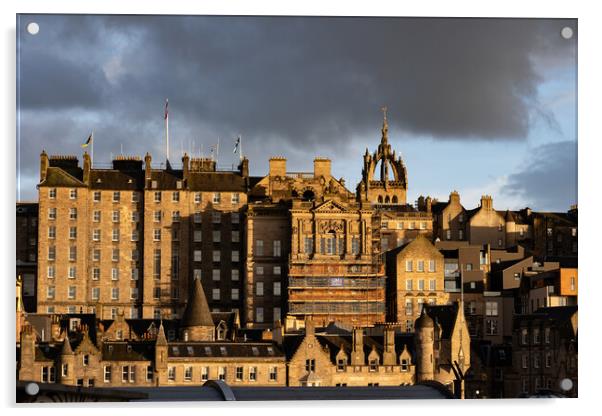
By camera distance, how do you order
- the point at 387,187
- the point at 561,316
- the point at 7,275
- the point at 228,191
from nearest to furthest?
the point at 7,275 → the point at 561,316 → the point at 228,191 → the point at 387,187

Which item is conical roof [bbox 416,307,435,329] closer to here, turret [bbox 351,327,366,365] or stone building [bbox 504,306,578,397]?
turret [bbox 351,327,366,365]

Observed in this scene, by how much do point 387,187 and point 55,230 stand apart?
1770 cm

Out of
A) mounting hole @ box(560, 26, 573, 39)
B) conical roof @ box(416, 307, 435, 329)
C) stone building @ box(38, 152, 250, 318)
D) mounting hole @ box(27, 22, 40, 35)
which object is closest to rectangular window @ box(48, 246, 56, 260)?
stone building @ box(38, 152, 250, 318)

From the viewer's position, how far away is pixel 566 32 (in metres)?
38.0

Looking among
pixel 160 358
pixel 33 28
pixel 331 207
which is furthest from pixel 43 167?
pixel 33 28

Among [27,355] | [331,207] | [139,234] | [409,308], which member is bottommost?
[27,355]

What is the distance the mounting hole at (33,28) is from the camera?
37000mm

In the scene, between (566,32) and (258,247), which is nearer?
(566,32)

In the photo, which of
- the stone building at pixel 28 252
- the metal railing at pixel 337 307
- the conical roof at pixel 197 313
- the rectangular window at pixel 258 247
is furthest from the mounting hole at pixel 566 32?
the rectangular window at pixel 258 247

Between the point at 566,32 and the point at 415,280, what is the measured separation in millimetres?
37586

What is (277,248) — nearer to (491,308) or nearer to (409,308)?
(409,308)

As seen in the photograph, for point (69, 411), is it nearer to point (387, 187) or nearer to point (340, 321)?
point (340, 321)
